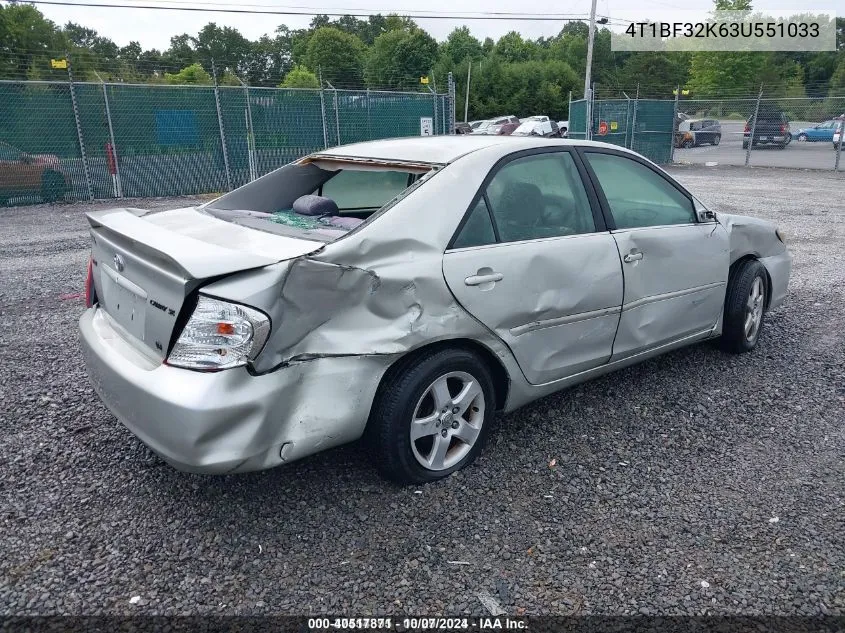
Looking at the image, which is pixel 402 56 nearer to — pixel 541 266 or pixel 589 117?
pixel 589 117

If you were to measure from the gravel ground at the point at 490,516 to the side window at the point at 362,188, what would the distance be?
140cm

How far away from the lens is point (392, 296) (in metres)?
2.77

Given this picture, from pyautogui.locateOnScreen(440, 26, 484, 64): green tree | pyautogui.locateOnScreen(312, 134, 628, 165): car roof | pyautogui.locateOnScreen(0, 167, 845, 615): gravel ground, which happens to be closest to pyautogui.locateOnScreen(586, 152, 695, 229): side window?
pyautogui.locateOnScreen(312, 134, 628, 165): car roof

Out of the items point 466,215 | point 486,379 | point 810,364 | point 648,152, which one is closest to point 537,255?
point 466,215

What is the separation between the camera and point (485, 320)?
9.98 feet

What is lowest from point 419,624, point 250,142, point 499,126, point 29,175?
point 419,624

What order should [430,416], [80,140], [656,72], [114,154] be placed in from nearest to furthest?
1. [430,416]
2. [80,140]
3. [114,154]
4. [656,72]

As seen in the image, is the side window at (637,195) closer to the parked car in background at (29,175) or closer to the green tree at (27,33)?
the parked car in background at (29,175)

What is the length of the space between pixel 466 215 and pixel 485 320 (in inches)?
18.9

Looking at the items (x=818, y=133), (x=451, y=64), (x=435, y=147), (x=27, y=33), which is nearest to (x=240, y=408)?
(x=435, y=147)

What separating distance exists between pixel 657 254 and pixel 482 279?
52.1 inches

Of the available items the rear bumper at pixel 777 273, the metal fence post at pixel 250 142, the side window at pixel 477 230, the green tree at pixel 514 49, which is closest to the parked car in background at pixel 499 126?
the metal fence post at pixel 250 142

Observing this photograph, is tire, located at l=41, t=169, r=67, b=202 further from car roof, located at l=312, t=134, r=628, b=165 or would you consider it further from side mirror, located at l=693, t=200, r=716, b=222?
side mirror, located at l=693, t=200, r=716, b=222

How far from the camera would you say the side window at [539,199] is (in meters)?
3.26
